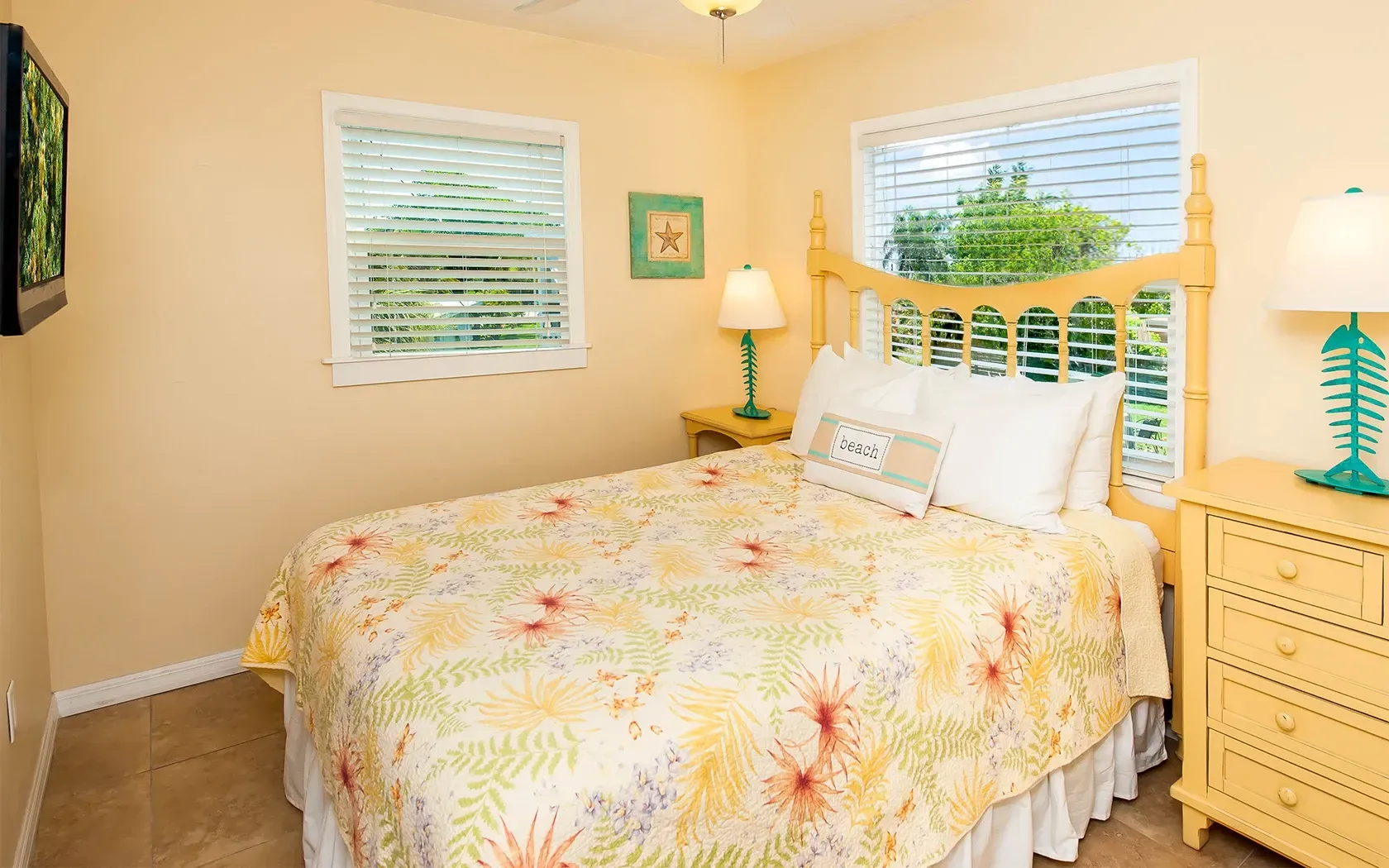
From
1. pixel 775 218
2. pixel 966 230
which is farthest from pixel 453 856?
pixel 775 218

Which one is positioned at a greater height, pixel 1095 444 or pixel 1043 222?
pixel 1043 222

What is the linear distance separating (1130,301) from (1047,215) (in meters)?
0.44

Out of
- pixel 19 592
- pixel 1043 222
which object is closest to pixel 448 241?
pixel 19 592

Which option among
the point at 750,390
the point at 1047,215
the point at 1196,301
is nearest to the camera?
the point at 1196,301

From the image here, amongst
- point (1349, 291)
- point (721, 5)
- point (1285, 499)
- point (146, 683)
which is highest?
point (721, 5)

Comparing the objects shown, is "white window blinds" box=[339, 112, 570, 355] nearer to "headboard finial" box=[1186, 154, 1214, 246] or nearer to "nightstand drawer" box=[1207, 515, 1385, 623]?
"headboard finial" box=[1186, 154, 1214, 246]

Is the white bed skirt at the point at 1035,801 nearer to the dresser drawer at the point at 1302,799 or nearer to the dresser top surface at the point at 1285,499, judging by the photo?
the dresser drawer at the point at 1302,799

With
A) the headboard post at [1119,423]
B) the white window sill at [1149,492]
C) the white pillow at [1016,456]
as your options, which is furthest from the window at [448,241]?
the white window sill at [1149,492]

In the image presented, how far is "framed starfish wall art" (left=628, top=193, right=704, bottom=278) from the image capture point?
387 centimetres

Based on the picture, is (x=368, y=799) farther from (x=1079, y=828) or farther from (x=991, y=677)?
(x=1079, y=828)

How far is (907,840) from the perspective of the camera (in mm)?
1688

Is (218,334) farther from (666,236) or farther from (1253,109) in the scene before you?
(1253,109)

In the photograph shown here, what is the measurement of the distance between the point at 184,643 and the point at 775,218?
297 centimetres

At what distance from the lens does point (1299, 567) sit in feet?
6.17
